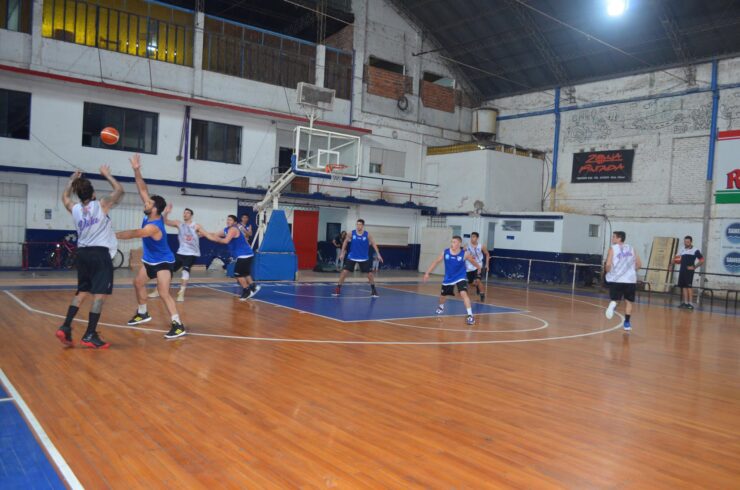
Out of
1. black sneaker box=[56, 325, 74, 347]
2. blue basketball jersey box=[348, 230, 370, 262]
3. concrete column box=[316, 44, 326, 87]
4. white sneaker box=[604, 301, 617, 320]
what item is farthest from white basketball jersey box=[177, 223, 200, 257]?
concrete column box=[316, 44, 326, 87]

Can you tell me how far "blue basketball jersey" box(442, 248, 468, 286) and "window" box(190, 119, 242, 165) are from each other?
41.9 feet

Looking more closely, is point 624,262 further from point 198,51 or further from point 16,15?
point 16,15

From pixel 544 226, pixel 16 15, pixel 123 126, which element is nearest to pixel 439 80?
pixel 544 226

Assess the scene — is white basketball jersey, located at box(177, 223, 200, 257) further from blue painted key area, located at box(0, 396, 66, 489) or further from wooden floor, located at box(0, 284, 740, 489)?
blue painted key area, located at box(0, 396, 66, 489)

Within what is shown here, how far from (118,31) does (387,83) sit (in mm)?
11293

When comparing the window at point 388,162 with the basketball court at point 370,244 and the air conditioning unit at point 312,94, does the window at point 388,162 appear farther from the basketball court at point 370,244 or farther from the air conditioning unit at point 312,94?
the air conditioning unit at point 312,94

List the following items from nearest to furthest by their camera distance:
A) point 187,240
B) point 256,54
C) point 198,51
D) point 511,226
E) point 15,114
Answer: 1. point 187,240
2. point 15,114
3. point 198,51
4. point 256,54
5. point 511,226

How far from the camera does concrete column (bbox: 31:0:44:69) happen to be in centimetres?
1750

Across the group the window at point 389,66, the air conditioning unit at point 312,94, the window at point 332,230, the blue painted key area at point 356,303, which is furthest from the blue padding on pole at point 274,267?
the window at point 389,66

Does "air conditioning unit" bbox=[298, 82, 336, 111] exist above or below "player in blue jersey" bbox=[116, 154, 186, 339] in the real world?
above

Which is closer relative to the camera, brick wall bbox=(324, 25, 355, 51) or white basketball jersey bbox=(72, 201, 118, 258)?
white basketball jersey bbox=(72, 201, 118, 258)

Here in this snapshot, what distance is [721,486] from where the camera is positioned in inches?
157

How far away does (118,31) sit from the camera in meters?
19.3

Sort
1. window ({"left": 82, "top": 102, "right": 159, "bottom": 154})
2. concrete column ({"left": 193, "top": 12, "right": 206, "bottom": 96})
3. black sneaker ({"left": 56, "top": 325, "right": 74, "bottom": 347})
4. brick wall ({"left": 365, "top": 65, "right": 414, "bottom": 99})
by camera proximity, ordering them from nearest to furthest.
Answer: black sneaker ({"left": 56, "top": 325, "right": 74, "bottom": 347}) < window ({"left": 82, "top": 102, "right": 159, "bottom": 154}) < concrete column ({"left": 193, "top": 12, "right": 206, "bottom": 96}) < brick wall ({"left": 365, "top": 65, "right": 414, "bottom": 99})
